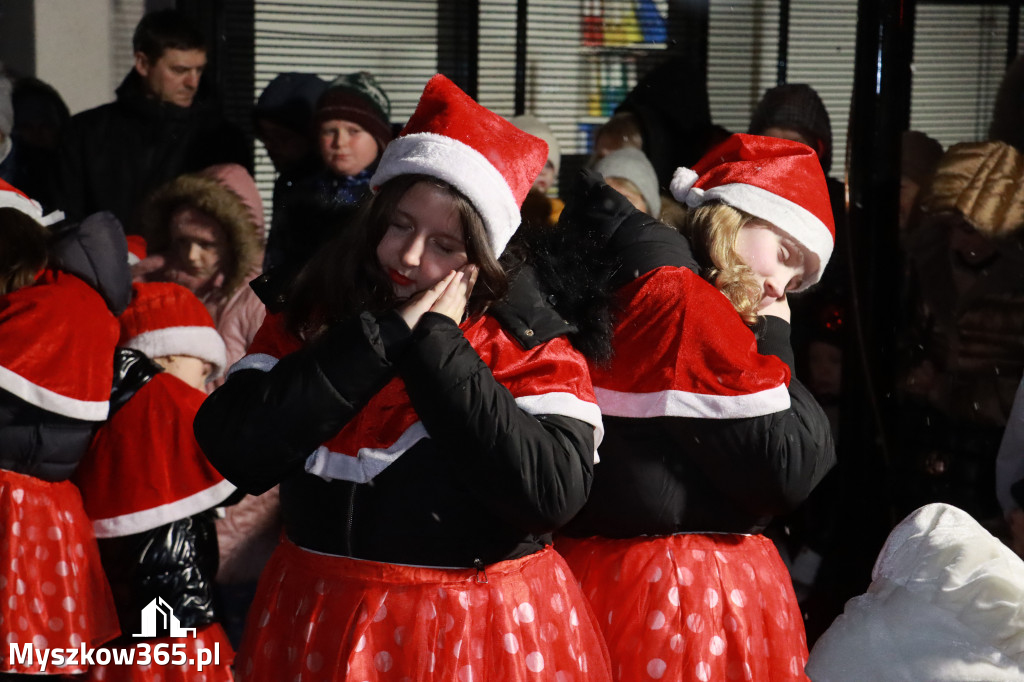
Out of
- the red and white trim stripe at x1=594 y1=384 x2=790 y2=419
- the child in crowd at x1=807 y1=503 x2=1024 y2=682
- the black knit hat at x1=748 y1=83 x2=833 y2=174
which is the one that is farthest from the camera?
the black knit hat at x1=748 y1=83 x2=833 y2=174

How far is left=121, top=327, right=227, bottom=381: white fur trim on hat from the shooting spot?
127 inches

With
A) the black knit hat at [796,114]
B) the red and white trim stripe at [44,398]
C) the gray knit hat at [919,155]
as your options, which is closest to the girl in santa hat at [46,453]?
the red and white trim stripe at [44,398]

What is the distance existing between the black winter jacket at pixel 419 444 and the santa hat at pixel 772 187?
699 millimetres

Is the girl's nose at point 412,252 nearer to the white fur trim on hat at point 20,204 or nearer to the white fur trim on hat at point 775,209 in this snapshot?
the white fur trim on hat at point 775,209

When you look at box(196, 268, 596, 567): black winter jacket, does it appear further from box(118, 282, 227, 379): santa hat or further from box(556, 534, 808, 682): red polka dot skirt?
box(118, 282, 227, 379): santa hat

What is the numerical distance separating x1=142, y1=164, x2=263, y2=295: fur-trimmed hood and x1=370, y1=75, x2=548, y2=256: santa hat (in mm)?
1977

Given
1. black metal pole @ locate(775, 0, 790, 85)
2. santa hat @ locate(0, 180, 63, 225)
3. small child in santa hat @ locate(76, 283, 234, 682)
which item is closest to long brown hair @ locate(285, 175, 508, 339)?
small child in santa hat @ locate(76, 283, 234, 682)

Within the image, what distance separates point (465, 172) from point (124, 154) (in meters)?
2.80

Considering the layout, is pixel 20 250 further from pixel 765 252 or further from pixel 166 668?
pixel 765 252

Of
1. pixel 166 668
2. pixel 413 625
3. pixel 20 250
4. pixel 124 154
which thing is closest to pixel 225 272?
pixel 124 154

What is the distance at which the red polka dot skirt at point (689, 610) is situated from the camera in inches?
83.0

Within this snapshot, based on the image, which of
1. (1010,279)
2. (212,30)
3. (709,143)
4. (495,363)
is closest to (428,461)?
(495,363)

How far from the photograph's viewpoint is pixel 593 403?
1812mm

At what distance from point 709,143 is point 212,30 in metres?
2.13
